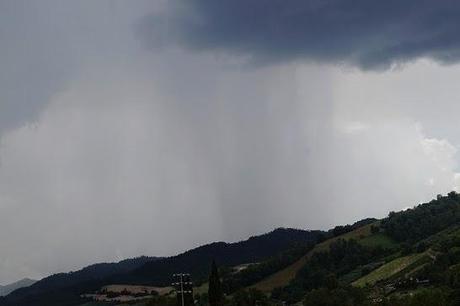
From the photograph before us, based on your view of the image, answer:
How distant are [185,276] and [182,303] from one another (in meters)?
5.44

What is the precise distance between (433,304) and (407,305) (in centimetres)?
1049

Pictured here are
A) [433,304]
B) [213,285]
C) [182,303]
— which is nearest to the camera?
[182,303]

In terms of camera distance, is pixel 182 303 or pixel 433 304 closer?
pixel 182 303

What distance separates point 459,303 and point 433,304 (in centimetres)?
1326

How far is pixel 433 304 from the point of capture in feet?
617

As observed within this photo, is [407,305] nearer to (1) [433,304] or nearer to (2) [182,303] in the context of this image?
(1) [433,304]

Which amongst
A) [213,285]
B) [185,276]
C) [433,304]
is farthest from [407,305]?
[185,276]

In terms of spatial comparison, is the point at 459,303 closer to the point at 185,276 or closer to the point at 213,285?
the point at 213,285

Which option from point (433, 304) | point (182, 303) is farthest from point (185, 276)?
point (433, 304)

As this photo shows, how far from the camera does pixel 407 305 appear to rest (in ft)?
646

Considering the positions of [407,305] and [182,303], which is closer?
[182,303]

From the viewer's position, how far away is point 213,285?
514 feet

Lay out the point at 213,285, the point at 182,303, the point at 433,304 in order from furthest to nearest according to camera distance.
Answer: the point at 433,304
the point at 213,285
the point at 182,303

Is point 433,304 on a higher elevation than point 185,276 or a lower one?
lower
